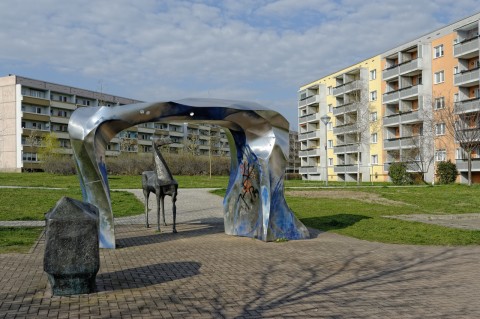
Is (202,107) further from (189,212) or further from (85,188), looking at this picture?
(189,212)

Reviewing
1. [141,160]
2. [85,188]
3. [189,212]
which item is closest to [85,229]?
[85,188]

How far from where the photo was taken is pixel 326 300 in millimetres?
6613

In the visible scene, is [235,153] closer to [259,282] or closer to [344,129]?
[259,282]

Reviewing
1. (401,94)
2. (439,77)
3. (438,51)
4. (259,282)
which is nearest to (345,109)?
(401,94)

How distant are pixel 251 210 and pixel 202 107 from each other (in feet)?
9.91

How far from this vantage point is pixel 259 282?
7676 mm

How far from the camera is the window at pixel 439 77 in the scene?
48725 millimetres

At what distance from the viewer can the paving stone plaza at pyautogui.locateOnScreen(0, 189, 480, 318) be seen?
241 inches

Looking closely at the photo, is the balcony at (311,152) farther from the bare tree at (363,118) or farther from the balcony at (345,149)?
the bare tree at (363,118)

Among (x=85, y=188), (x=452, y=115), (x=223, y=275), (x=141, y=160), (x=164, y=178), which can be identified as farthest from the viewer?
(x=141, y=160)

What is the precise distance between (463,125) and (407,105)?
12179 millimetres

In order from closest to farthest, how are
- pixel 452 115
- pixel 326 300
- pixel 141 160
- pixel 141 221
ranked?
pixel 326 300, pixel 141 221, pixel 452 115, pixel 141 160

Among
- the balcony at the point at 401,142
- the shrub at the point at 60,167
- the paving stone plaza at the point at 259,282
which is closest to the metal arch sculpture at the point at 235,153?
the paving stone plaza at the point at 259,282

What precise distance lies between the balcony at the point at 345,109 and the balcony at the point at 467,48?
14.0 metres
